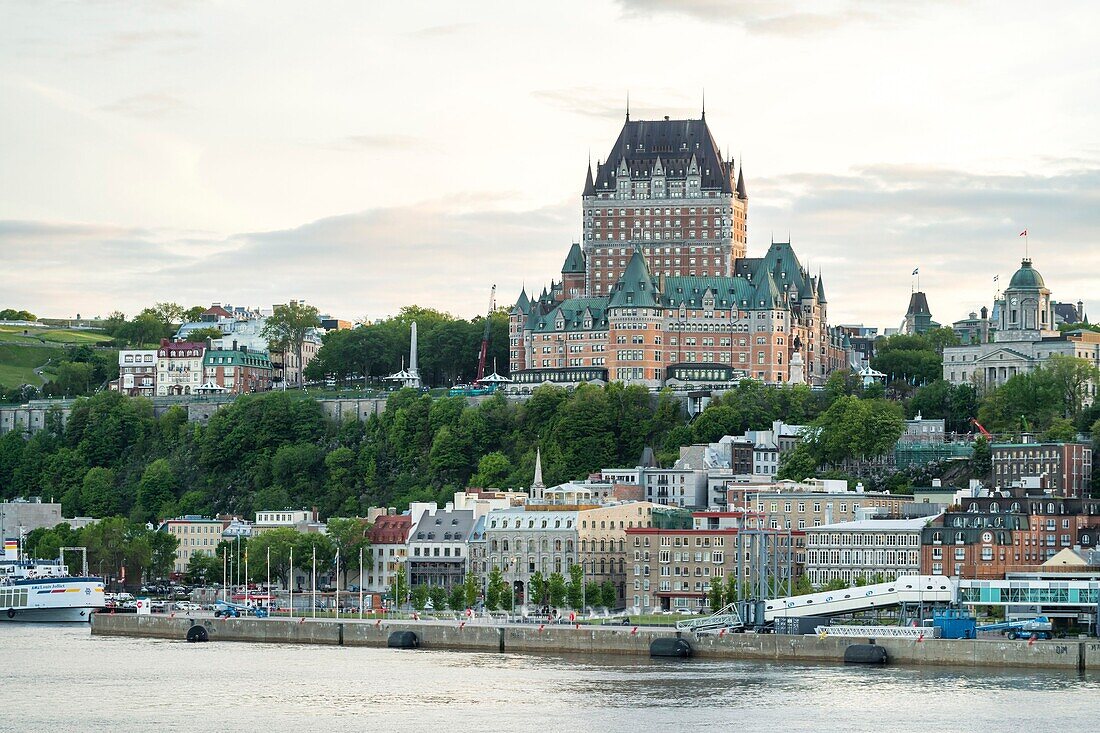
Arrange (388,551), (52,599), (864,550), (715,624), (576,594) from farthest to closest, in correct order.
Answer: (388,551), (52,599), (864,550), (576,594), (715,624)

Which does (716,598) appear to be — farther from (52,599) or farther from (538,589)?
(52,599)

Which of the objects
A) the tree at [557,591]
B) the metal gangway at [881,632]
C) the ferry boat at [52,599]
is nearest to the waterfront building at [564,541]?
the tree at [557,591]

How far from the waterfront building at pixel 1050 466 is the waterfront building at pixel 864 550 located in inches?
787

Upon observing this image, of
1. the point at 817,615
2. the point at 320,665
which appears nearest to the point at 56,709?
the point at 320,665

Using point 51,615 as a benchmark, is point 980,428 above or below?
above

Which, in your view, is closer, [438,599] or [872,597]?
[872,597]

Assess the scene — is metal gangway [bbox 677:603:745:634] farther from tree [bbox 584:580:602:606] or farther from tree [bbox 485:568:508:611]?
tree [bbox 485:568:508:611]

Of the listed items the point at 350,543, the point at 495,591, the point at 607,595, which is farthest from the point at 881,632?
the point at 350,543

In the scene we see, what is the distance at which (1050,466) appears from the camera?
16950 centimetres

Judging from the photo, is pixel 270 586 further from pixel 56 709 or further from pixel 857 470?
pixel 56 709

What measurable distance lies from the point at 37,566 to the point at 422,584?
24770mm

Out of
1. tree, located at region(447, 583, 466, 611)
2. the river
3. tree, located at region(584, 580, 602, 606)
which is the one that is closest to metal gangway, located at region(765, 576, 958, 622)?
the river

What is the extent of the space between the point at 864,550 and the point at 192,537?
58759 millimetres

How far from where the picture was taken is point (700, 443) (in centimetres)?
18812
